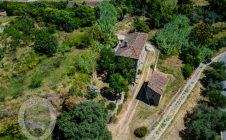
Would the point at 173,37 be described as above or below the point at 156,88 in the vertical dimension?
above

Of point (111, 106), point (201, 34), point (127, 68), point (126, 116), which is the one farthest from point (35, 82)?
point (201, 34)

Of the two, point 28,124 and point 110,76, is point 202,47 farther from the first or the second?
point 28,124

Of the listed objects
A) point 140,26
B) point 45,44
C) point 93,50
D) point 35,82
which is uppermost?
point 45,44

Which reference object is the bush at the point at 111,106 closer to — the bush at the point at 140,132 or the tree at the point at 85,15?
the bush at the point at 140,132

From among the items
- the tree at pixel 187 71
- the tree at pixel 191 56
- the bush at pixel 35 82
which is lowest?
the tree at pixel 187 71

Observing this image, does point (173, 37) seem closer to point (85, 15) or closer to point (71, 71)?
point (85, 15)

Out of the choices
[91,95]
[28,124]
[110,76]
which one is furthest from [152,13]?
[28,124]

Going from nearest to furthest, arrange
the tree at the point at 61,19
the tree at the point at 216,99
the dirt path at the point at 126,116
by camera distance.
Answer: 1. the dirt path at the point at 126,116
2. the tree at the point at 216,99
3. the tree at the point at 61,19

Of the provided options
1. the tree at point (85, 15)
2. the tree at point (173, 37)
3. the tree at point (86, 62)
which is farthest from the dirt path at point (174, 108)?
the tree at point (85, 15)

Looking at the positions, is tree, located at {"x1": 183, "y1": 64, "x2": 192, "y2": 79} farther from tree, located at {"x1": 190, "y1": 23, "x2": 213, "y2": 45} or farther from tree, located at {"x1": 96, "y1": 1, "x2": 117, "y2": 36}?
tree, located at {"x1": 96, "y1": 1, "x2": 117, "y2": 36}
